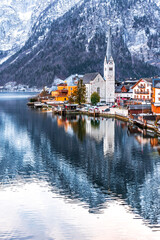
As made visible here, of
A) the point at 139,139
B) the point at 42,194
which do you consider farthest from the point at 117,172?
the point at 139,139

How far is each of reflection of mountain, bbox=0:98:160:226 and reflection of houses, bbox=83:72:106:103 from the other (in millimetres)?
60565

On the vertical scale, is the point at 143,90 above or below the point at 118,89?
below

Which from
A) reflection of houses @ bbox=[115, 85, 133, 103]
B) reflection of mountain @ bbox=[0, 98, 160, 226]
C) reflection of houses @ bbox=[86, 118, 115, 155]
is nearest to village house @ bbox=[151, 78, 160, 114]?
reflection of houses @ bbox=[86, 118, 115, 155]

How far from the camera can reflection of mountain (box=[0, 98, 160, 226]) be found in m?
34.2

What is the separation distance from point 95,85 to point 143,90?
78.0ft

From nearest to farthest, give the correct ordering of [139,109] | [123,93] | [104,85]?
1. [139,109]
2. [123,93]
3. [104,85]

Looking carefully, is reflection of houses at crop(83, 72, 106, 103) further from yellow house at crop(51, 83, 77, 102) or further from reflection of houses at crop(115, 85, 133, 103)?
yellow house at crop(51, 83, 77, 102)

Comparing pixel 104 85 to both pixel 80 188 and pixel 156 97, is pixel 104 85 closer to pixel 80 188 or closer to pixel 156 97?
pixel 156 97

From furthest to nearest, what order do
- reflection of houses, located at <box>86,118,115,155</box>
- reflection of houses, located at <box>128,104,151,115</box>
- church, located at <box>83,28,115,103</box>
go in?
church, located at <box>83,28,115,103</box>
reflection of houses, located at <box>128,104,151,115</box>
reflection of houses, located at <box>86,118,115,155</box>

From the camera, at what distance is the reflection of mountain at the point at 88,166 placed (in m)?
34.2

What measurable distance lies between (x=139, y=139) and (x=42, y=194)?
30.3 metres

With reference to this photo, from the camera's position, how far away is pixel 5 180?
129ft

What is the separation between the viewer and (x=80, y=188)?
36.2 m

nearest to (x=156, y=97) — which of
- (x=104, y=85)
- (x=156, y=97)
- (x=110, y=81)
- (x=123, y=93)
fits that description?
(x=156, y=97)
